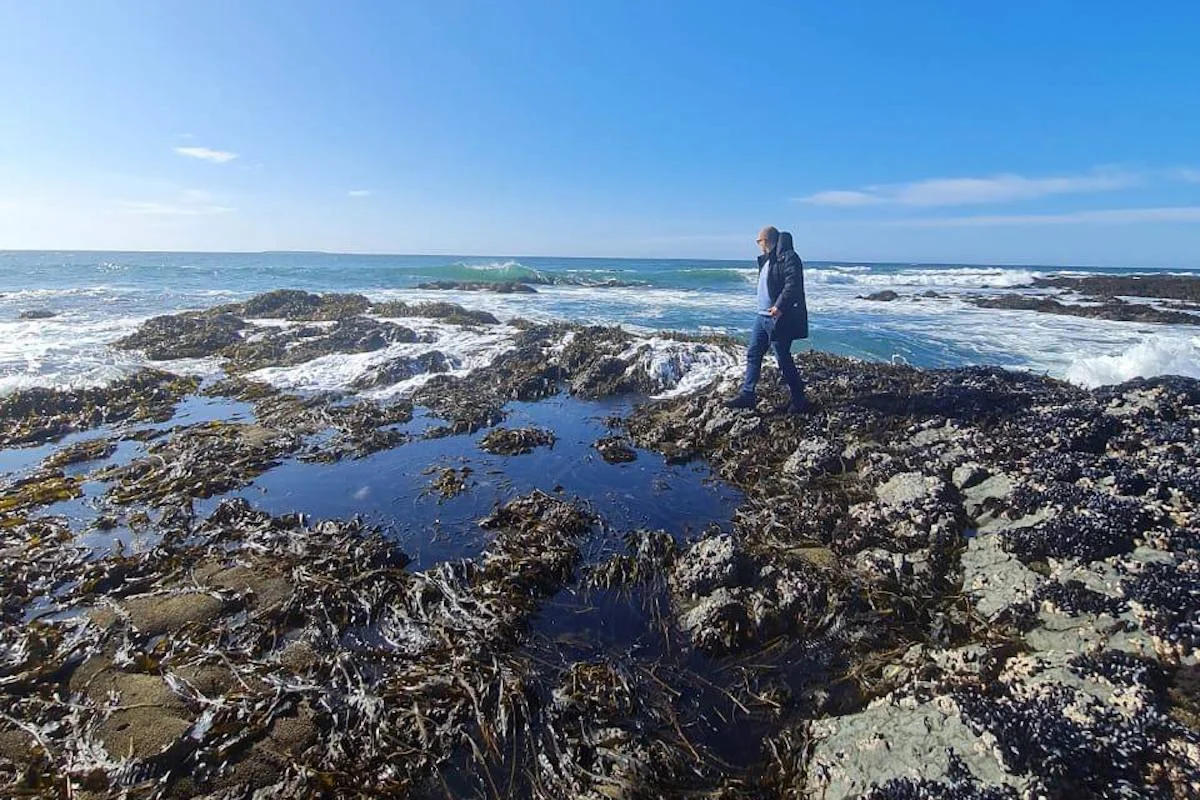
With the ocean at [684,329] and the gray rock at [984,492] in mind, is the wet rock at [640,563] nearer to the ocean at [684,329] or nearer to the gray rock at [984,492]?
the gray rock at [984,492]

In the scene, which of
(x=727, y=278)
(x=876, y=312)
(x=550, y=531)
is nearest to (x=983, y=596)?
(x=550, y=531)

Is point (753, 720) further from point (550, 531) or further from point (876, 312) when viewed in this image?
point (876, 312)

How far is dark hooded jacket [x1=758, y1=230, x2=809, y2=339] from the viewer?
7102 mm

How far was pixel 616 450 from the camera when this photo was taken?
Answer: 7152mm

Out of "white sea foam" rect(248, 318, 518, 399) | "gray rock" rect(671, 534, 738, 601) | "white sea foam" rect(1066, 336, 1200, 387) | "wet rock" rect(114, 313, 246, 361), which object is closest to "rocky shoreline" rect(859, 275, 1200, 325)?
"white sea foam" rect(1066, 336, 1200, 387)

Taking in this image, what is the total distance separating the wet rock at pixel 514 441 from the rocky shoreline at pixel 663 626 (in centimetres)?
31

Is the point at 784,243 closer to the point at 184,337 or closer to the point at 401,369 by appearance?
the point at 401,369

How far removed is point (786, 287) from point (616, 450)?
3.01 metres

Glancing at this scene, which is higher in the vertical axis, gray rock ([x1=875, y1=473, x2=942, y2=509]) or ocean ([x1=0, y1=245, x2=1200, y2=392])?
ocean ([x1=0, y1=245, x2=1200, y2=392])

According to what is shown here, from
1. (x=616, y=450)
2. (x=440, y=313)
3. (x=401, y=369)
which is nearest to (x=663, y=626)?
(x=616, y=450)

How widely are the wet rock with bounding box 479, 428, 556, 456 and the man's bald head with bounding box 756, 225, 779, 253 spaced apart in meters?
3.80

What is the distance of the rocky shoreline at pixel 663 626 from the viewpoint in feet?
9.07

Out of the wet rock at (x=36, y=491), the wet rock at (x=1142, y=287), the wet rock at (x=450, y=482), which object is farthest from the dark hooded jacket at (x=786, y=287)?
the wet rock at (x=1142, y=287)

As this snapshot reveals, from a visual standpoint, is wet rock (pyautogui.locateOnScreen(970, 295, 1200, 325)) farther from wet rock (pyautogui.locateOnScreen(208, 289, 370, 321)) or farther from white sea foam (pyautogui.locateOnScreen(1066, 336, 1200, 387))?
wet rock (pyautogui.locateOnScreen(208, 289, 370, 321))
